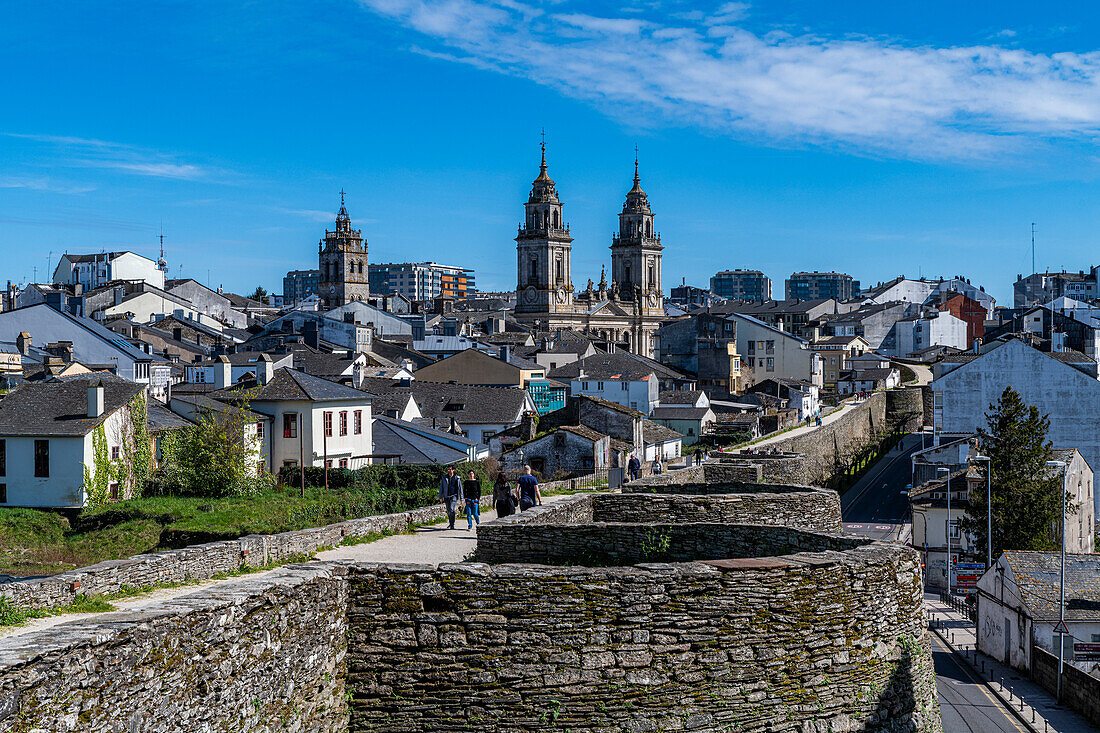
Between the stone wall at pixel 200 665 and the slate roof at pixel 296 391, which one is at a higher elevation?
the slate roof at pixel 296 391

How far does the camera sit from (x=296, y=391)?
40344 millimetres

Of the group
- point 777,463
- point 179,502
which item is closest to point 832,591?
point 777,463

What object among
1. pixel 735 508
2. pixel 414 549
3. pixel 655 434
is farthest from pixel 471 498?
pixel 655 434

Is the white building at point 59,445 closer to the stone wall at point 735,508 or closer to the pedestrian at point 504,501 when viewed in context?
the pedestrian at point 504,501

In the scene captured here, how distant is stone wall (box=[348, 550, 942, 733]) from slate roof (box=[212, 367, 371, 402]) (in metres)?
33.2

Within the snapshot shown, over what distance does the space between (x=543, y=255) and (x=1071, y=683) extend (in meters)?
132

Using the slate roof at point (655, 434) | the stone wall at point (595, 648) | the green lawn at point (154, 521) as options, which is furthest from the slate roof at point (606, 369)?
the stone wall at point (595, 648)

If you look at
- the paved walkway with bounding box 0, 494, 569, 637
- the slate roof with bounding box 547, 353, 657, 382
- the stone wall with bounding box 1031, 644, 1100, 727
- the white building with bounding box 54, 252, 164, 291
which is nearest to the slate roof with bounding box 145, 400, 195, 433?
the paved walkway with bounding box 0, 494, 569, 637

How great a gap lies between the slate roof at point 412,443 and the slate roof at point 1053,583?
19357mm

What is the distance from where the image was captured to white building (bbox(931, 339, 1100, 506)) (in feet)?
193

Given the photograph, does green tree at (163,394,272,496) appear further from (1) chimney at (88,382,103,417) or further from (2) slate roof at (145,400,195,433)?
(1) chimney at (88,382,103,417)

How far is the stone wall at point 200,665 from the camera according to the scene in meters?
5.20

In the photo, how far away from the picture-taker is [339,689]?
7527 millimetres

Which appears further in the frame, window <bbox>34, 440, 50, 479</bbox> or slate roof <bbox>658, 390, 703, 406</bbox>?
slate roof <bbox>658, 390, 703, 406</bbox>
